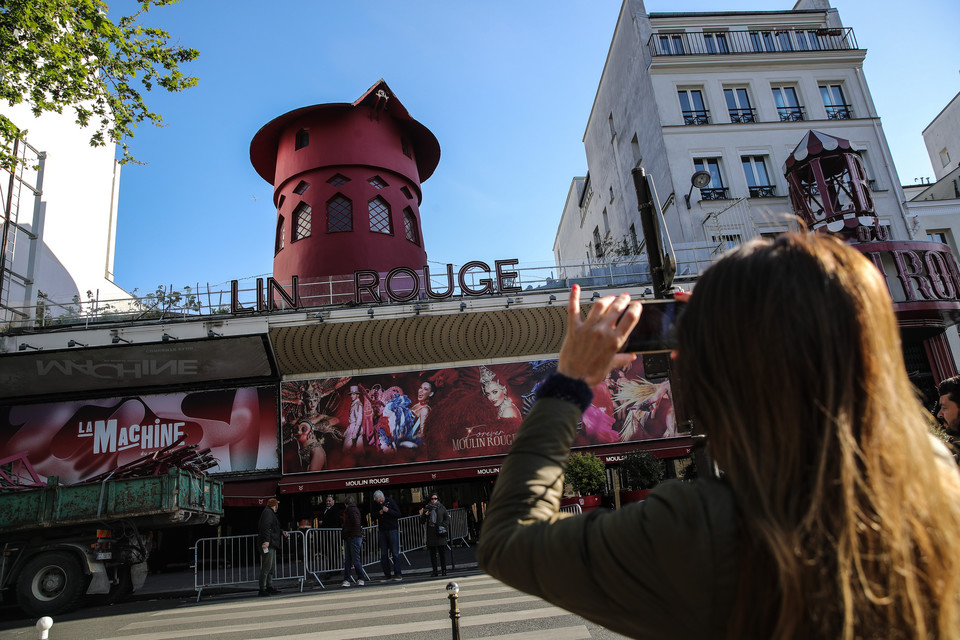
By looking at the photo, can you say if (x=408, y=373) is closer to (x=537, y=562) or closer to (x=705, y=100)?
(x=705, y=100)

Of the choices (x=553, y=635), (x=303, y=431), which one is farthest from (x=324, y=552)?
(x=553, y=635)

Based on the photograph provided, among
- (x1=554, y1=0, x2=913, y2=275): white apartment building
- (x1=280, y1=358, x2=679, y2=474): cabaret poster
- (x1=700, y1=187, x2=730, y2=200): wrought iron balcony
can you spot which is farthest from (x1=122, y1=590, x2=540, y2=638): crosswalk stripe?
(x1=700, y1=187, x2=730, y2=200): wrought iron balcony

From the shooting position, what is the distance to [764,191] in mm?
22562

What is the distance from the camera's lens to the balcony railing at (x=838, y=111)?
2395 cm

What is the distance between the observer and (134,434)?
18.9 meters

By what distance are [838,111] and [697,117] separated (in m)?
5.47

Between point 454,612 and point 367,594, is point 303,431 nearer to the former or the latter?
point 367,594

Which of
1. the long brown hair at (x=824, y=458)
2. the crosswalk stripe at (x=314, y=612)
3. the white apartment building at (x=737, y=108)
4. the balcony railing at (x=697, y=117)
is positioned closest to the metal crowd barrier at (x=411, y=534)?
the crosswalk stripe at (x=314, y=612)

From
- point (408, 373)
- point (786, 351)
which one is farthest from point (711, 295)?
point (408, 373)

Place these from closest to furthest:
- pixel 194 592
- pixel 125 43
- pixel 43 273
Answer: pixel 125 43, pixel 194 592, pixel 43 273

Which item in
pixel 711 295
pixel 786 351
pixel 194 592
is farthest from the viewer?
pixel 194 592

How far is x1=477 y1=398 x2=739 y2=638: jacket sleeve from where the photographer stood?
103 cm

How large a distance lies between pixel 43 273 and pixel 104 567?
56.9ft

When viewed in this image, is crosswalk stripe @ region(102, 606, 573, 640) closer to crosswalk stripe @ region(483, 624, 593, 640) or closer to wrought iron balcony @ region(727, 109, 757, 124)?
crosswalk stripe @ region(483, 624, 593, 640)
